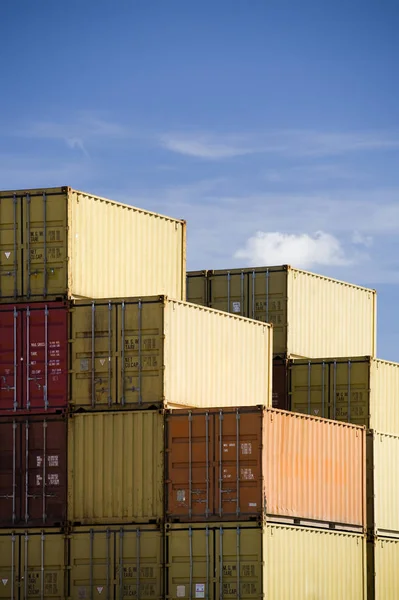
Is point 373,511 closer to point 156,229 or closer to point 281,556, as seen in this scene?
point 281,556

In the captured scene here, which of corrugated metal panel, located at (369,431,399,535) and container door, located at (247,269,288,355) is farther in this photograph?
container door, located at (247,269,288,355)

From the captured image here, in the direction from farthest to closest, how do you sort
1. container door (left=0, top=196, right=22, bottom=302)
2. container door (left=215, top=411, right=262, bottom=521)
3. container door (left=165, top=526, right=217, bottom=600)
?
container door (left=0, top=196, right=22, bottom=302) → container door (left=215, top=411, right=262, bottom=521) → container door (left=165, top=526, right=217, bottom=600)

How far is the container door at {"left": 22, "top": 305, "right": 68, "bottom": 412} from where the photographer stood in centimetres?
4247

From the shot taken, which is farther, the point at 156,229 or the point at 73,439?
the point at 156,229

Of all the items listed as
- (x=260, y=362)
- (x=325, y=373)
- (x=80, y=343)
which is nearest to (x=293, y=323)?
(x=325, y=373)

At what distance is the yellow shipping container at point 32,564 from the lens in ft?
137

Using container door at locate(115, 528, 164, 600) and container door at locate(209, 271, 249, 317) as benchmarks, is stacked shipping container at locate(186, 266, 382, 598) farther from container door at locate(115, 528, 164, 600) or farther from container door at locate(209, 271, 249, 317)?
container door at locate(115, 528, 164, 600)

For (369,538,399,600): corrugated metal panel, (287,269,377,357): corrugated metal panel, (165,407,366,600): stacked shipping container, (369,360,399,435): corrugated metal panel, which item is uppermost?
(287,269,377,357): corrugated metal panel

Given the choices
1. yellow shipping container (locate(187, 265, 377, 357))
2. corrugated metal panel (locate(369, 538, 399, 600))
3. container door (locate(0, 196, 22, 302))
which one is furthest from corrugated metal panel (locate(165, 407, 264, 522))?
yellow shipping container (locate(187, 265, 377, 357))

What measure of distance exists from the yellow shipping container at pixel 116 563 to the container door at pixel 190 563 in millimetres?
315

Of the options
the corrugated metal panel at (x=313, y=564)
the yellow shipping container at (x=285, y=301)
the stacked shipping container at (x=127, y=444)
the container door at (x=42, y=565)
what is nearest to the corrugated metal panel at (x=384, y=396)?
the yellow shipping container at (x=285, y=301)

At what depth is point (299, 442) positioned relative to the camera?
43344 mm

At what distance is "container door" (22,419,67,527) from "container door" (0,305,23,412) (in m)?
0.85

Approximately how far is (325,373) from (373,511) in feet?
16.1
